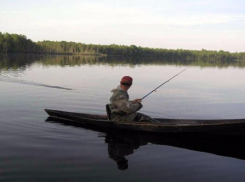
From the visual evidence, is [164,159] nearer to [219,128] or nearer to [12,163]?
[219,128]

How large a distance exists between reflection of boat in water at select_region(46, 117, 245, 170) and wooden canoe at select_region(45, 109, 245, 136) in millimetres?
197

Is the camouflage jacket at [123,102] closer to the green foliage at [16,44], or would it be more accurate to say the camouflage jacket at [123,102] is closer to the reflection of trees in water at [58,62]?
the reflection of trees in water at [58,62]

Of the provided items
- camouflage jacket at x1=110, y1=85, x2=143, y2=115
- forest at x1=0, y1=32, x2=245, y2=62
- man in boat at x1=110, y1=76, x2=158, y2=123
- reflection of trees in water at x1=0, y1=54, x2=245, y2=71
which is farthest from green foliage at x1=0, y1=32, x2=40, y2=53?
camouflage jacket at x1=110, y1=85, x2=143, y2=115

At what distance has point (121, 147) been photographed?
7.42 m

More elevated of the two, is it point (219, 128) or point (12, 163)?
point (219, 128)

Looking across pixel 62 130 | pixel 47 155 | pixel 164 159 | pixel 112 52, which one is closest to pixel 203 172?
pixel 164 159

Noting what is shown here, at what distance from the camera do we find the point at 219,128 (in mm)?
7555

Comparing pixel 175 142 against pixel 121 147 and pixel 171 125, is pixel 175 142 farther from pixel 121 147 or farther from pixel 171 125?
pixel 121 147

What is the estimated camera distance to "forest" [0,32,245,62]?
97000 millimetres

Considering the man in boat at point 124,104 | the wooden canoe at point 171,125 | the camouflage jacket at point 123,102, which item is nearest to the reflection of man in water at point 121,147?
the wooden canoe at point 171,125

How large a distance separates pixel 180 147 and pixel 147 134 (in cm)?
113

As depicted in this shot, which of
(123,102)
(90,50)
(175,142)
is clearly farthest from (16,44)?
(175,142)

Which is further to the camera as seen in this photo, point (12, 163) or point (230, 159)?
point (230, 159)

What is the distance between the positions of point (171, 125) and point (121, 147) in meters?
1.59
